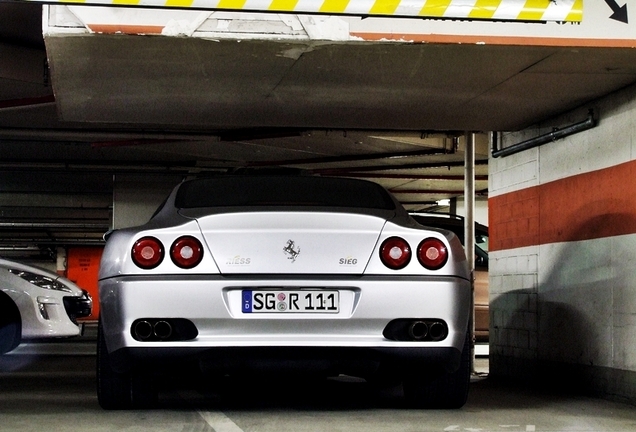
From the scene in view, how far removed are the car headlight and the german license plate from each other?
177 inches

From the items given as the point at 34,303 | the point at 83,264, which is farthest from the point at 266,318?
the point at 83,264

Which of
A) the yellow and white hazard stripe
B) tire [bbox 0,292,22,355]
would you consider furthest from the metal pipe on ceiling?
tire [bbox 0,292,22,355]

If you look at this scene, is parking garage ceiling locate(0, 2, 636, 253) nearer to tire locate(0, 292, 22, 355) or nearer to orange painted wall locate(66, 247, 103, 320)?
tire locate(0, 292, 22, 355)

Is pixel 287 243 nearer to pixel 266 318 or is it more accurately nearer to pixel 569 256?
pixel 266 318

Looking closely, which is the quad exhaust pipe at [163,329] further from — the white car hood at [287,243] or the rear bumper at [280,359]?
the white car hood at [287,243]

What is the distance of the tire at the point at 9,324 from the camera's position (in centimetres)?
886

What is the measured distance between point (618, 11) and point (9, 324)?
19.2 feet

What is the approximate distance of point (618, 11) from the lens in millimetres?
5770

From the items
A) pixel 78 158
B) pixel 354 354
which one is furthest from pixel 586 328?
pixel 78 158

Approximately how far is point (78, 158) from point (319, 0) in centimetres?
1158

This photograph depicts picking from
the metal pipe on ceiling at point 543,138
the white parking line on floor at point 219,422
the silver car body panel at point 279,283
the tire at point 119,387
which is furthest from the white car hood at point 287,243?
the metal pipe on ceiling at point 543,138

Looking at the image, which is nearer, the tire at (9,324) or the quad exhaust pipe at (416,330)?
the quad exhaust pipe at (416,330)

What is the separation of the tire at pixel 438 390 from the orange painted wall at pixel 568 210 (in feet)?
5.91

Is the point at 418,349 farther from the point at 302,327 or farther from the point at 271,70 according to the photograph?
the point at 271,70
